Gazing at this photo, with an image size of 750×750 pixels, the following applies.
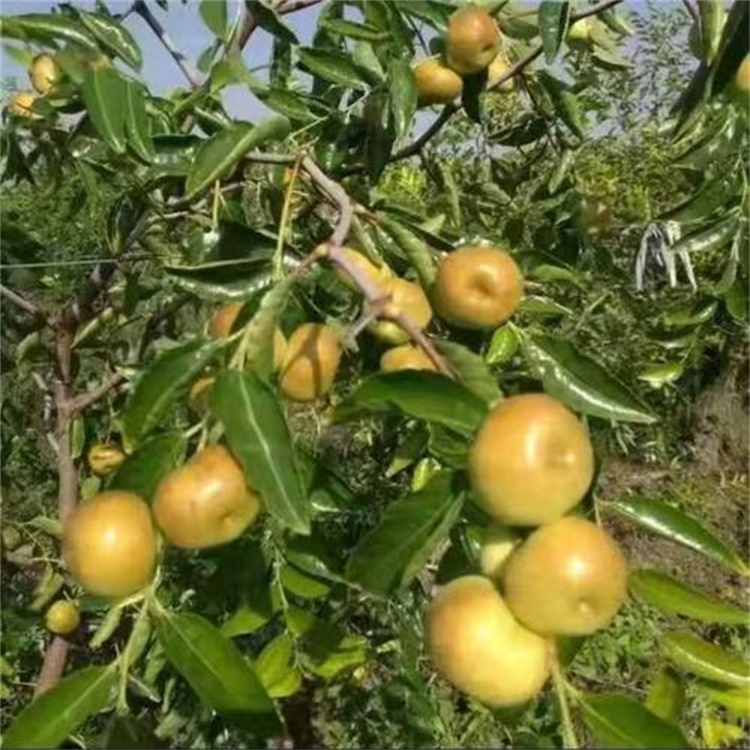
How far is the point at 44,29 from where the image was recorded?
1.19 m

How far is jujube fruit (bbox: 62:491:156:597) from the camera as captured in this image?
0.76m

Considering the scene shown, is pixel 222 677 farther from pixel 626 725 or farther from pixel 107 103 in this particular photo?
pixel 107 103

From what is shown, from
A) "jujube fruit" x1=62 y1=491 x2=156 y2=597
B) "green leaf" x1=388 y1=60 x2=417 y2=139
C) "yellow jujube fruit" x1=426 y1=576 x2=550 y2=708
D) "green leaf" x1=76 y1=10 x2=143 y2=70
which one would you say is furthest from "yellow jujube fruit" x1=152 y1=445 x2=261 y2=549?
"green leaf" x1=76 y1=10 x2=143 y2=70

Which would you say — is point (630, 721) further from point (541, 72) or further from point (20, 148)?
point (20, 148)

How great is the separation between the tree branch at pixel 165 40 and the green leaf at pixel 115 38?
2.8 inches

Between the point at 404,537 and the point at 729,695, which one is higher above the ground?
the point at 404,537

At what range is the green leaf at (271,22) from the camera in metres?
1.25

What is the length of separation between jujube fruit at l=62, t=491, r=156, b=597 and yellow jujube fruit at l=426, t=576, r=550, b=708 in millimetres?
173

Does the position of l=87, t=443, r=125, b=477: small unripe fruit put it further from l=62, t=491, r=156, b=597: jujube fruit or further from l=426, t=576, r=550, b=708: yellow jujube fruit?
l=426, t=576, r=550, b=708: yellow jujube fruit

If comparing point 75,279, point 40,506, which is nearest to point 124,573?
point 40,506

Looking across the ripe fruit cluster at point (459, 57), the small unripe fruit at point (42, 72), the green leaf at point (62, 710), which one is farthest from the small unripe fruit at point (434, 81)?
the green leaf at point (62, 710)

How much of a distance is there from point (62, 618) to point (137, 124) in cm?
57

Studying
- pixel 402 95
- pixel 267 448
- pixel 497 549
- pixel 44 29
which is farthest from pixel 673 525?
pixel 44 29

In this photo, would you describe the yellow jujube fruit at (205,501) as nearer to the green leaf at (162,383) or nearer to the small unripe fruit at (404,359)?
the green leaf at (162,383)
